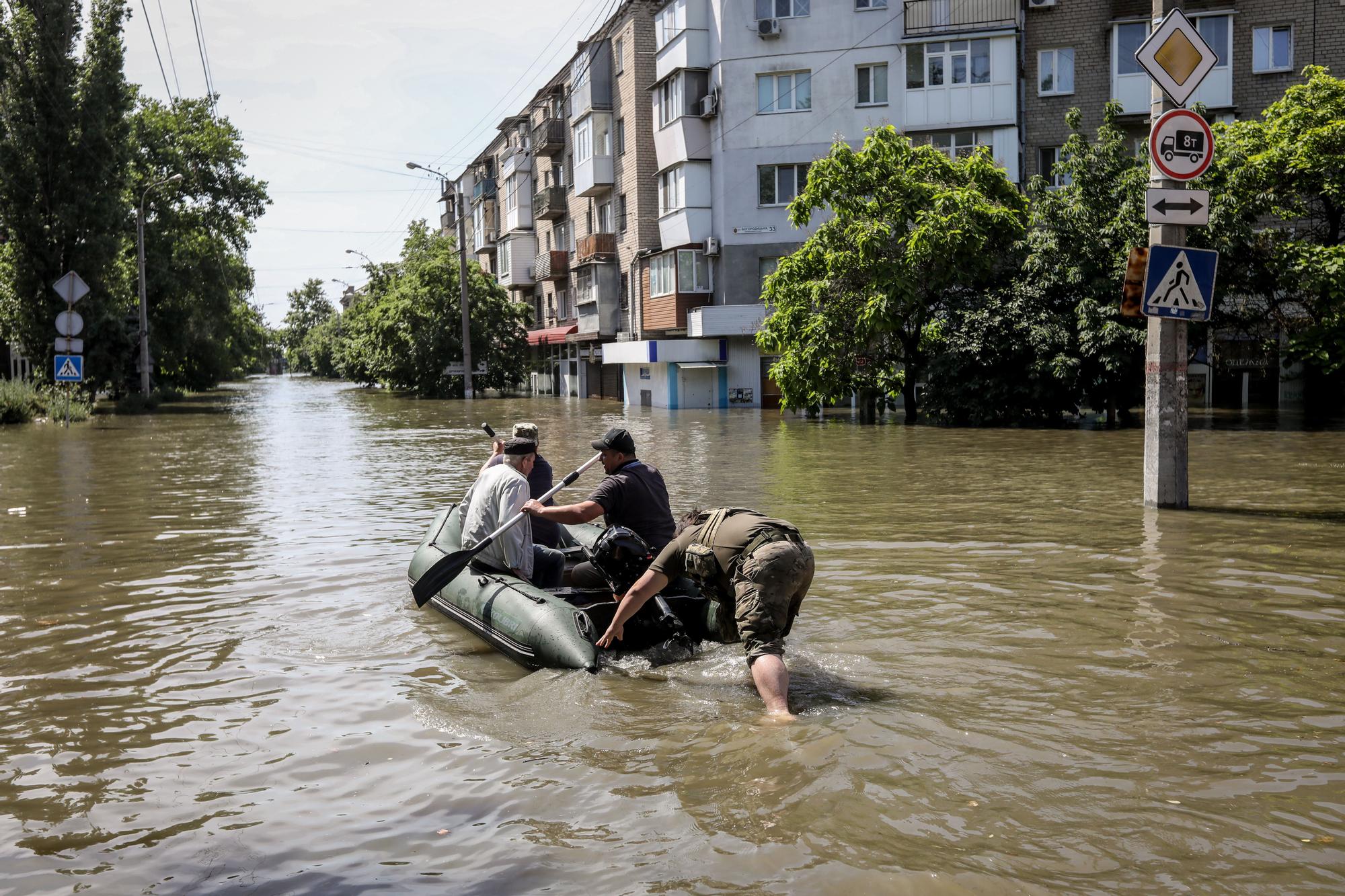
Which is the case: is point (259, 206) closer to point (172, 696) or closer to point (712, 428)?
point (712, 428)

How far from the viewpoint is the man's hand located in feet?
23.6

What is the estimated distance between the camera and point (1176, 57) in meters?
12.4

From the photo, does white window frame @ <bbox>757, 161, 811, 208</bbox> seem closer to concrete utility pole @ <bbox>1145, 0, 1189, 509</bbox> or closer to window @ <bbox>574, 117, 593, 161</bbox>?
window @ <bbox>574, 117, 593, 161</bbox>

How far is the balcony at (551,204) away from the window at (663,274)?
1527cm

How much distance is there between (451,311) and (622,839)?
2253 inches

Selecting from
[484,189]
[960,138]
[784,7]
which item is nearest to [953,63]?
[960,138]

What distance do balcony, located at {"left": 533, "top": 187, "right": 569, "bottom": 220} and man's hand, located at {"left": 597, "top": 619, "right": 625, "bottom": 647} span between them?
52.9 metres

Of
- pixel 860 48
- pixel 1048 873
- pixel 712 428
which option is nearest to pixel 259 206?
pixel 860 48

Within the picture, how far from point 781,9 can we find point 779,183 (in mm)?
5709

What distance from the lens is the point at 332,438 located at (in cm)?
2952

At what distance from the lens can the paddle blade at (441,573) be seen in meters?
8.32

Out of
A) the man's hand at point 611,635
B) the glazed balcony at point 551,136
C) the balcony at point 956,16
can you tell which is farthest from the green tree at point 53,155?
the man's hand at point 611,635

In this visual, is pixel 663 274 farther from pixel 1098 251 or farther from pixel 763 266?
pixel 1098 251

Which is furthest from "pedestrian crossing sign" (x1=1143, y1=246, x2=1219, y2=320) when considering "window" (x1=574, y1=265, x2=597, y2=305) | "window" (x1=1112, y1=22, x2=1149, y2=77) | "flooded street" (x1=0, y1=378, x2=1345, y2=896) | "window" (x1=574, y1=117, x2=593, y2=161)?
"window" (x1=574, y1=117, x2=593, y2=161)
